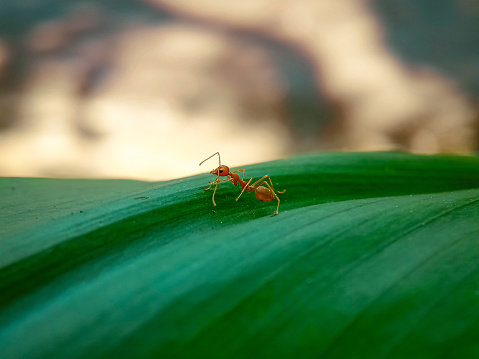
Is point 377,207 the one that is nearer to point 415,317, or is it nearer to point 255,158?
point 415,317

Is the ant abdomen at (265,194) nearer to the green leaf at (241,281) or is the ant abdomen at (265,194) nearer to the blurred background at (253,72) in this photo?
the green leaf at (241,281)

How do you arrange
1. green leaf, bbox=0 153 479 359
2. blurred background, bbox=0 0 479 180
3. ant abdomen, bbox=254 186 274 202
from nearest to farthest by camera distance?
1. green leaf, bbox=0 153 479 359
2. ant abdomen, bbox=254 186 274 202
3. blurred background, bbox=0 0 479 180

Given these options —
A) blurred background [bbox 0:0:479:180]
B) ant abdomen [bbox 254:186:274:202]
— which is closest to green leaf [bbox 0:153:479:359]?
ant abdomen [bbox 254:186:274:202]

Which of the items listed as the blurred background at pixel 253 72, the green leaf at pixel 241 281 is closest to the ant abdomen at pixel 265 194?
the green leaf at pixel 241 281

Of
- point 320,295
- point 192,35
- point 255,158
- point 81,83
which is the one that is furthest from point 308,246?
point 192,35

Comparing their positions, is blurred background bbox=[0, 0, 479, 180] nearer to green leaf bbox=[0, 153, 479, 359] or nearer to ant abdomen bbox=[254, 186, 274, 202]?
ant abdomen bbox=[254, 186, 274, 202]

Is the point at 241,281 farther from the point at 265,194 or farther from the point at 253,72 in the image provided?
the point at 253,72
